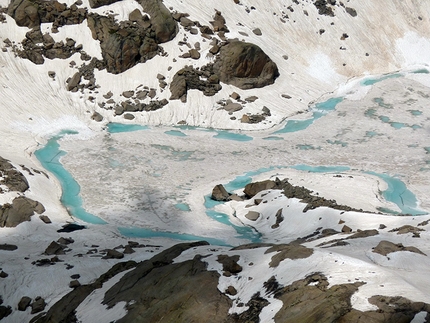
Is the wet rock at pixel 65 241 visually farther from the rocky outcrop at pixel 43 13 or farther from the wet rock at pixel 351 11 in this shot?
the wet rock at pixel 351 11

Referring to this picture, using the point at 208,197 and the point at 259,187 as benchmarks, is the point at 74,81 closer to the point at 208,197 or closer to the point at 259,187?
the point at 208,197

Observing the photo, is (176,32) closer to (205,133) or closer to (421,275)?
(205,133)

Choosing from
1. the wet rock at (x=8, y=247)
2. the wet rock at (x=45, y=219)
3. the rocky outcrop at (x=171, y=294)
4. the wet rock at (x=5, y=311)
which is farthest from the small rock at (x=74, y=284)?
the wet rock at (x=45, y=219)

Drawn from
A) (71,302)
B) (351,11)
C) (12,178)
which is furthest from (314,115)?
(71,302)

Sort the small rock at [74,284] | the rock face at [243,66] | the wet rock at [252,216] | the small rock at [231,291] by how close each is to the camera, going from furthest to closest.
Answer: the rock face at [243,66] < the wet rock at [252,216] < the small rock at [74,284] < the small rock at [231,291]

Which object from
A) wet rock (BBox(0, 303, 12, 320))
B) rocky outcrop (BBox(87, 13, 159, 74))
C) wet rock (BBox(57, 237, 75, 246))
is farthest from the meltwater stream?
wet rock (BBox(0, 303, 12, 320))
